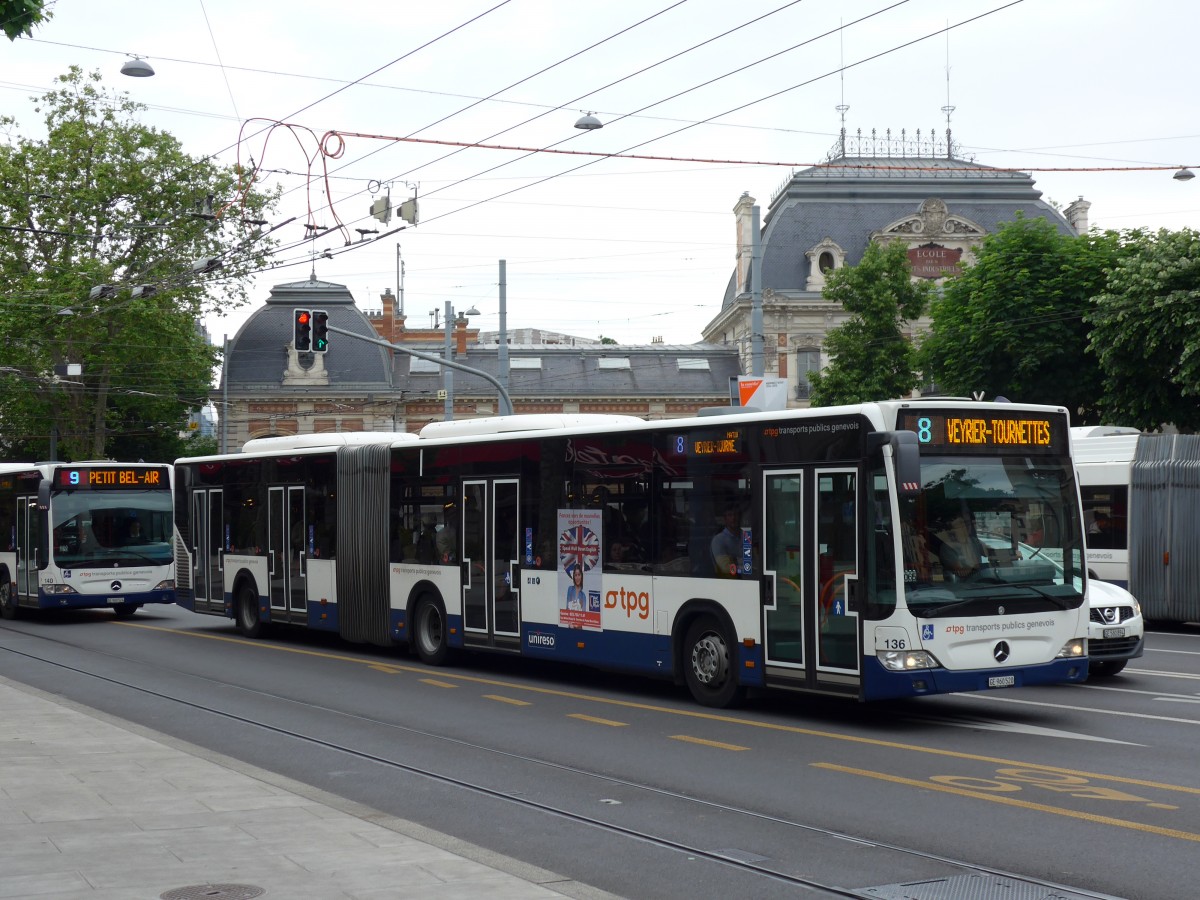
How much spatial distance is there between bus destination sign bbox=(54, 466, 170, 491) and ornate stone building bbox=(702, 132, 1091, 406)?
4701cm

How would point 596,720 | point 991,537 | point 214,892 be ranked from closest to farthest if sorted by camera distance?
point 214,892
point 991,537
point 596,720

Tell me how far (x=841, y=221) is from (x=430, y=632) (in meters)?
59.0

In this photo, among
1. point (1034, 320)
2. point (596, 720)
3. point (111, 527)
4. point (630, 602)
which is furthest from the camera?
point (1034, 320)

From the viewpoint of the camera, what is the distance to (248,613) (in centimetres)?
2419

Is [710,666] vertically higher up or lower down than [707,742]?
higher up

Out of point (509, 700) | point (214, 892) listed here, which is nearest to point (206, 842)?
point (214, 892)

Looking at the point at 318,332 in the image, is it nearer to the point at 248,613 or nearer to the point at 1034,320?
the point at 248,613

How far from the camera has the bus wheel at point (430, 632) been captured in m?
18.9

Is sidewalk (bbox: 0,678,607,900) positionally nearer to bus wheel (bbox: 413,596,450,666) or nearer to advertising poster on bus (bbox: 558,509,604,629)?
advertising poster on bus (bbox: 558,509,604,629)

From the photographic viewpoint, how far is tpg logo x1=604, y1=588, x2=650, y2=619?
49.7 ft

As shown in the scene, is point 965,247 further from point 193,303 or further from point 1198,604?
point 1198,604

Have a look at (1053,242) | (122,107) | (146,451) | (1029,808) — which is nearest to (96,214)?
(122,107)

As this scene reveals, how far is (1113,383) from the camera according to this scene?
117ft

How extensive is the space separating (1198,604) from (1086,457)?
3.23 meters
